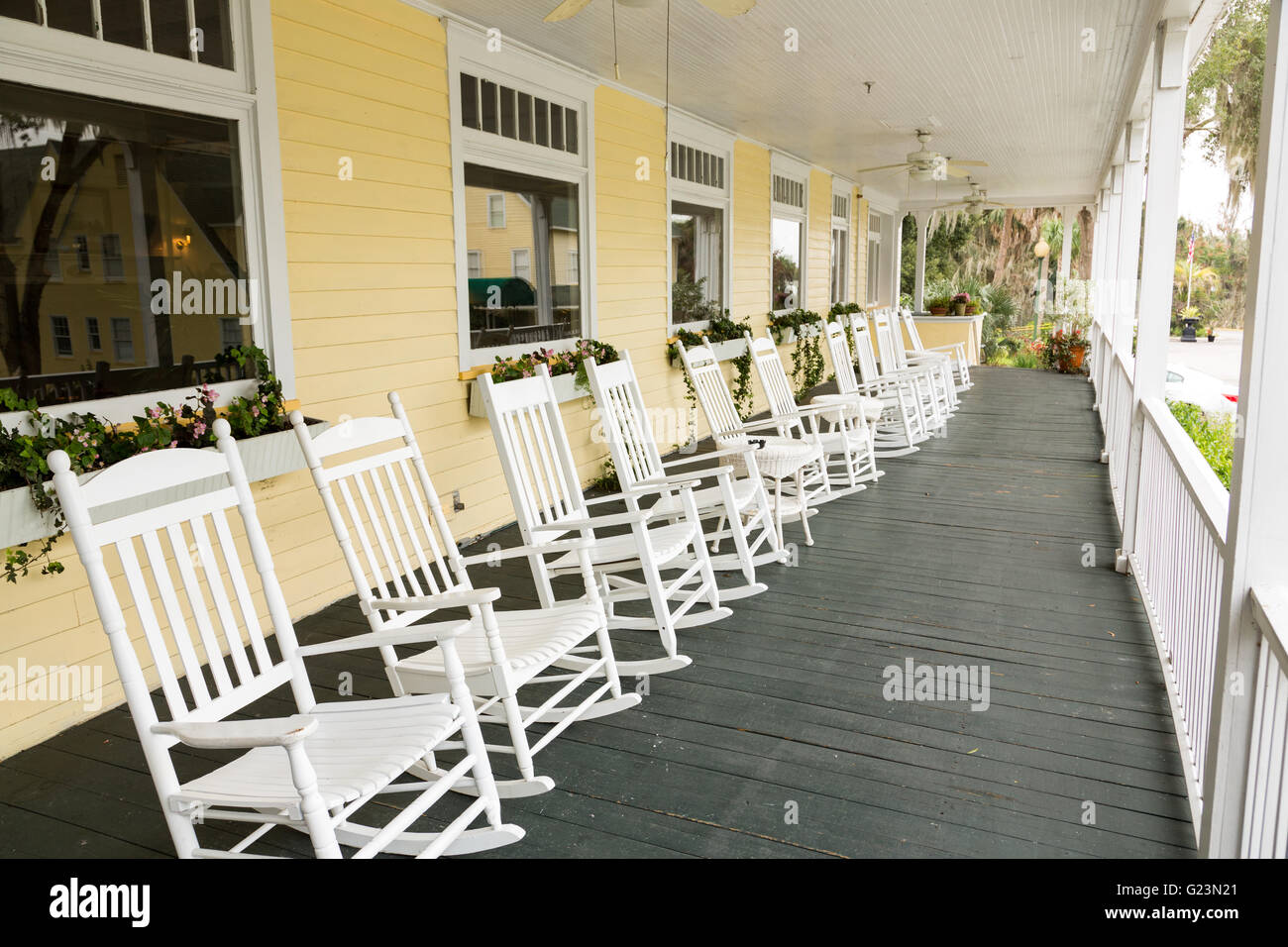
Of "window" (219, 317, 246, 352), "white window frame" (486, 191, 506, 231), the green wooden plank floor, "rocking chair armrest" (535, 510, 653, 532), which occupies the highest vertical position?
"white window frame" (486, 191, 506, 231)

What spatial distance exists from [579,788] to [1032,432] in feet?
23.7

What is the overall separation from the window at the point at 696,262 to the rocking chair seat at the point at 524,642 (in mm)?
5405

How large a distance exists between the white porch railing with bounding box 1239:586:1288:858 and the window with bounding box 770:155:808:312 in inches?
346

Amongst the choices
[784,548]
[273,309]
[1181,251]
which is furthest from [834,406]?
[273,309]

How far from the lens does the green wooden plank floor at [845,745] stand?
2445 mm

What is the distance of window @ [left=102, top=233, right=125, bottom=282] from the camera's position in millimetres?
3203

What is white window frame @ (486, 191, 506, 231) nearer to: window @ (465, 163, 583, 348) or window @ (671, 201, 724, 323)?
window @ (465, 163, 583, 348)

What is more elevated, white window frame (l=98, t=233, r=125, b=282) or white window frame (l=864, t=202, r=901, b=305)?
white window frame (l=864, t=202, r=901, b=305)

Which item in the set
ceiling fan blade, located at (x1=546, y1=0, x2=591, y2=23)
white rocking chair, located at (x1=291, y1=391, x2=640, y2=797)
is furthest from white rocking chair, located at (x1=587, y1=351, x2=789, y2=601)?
ceiling fan blade, located at (x1=546, y1=0, x2=591, y2=23)

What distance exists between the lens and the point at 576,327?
253 inches

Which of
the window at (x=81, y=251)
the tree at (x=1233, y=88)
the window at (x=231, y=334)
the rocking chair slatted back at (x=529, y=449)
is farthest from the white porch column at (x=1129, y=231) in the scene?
the window at (x=81, y=251)

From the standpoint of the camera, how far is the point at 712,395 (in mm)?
5418

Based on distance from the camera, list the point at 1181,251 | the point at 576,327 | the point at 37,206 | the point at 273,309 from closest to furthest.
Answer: the point at 37,206 < the point at 273,309 < the point at 1181,251 < the point at 576,327
